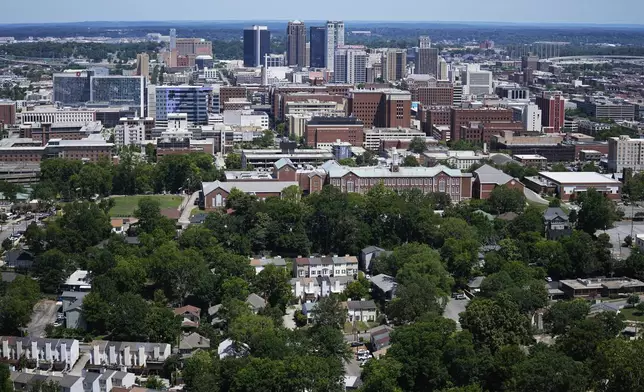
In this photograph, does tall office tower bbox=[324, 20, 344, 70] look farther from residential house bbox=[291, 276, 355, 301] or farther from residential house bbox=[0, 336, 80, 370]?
residential house bbox=[0, 336, 80, 370]

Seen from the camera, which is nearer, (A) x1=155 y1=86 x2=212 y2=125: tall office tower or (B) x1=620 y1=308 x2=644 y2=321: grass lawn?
(B) x1=620 y1=308 x2=644 y2=321: grass lawn

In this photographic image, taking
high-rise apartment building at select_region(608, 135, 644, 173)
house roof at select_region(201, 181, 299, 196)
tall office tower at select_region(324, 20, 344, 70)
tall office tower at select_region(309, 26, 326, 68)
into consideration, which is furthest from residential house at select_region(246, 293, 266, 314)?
tall office tower at select_region(309, 26, 326, 68)

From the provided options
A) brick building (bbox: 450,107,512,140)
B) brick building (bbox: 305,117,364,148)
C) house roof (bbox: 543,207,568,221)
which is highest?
brick building (bbox: 450,107,512,140)

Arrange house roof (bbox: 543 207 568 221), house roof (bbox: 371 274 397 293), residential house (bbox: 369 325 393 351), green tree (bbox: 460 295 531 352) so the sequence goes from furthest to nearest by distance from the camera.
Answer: house roof (bbox: 543 207 568 221) < house roof (bbox: 371 274 397 293) < residential house (bbox: 369 325 393 351) < green tree (bbox: 460 295 531 352)

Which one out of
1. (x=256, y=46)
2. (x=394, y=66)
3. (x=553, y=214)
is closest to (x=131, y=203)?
(x=553, y=214)

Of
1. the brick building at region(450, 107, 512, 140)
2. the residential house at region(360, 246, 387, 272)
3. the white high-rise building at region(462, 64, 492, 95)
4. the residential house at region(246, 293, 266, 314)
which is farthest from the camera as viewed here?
the white high-rise building at region(462, 64, 492, 95)

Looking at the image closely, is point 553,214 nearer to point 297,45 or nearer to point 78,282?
point 78,282

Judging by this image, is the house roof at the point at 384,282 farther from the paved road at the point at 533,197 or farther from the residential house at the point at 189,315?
the paved road at the point at 533,197
